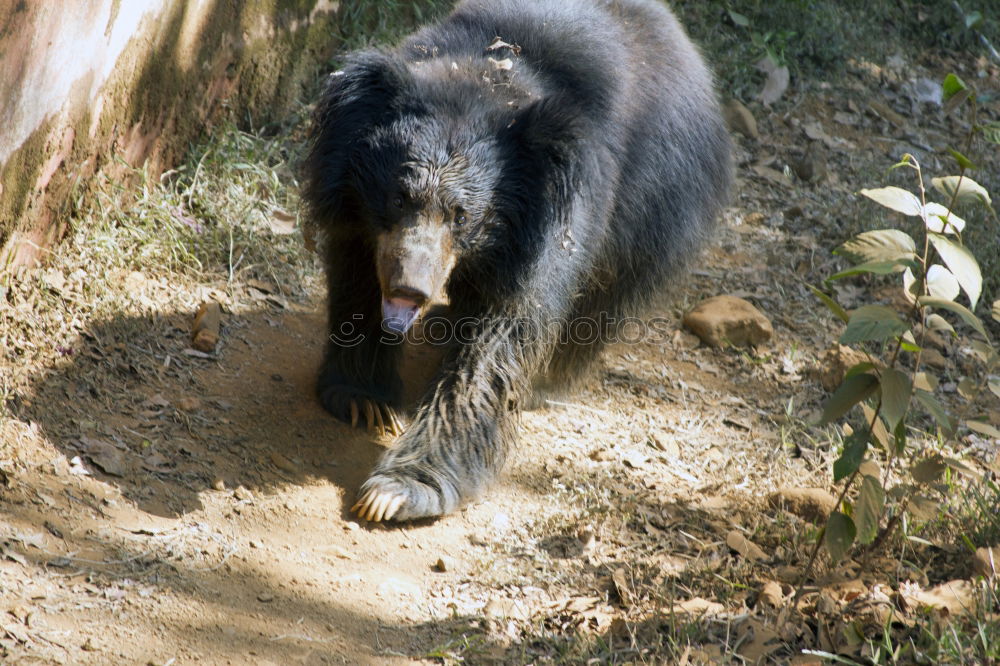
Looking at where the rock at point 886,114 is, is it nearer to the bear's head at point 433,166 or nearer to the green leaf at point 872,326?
the bear's head at point 433,166

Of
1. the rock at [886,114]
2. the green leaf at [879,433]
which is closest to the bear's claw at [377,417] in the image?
the green leaf at [879,433]

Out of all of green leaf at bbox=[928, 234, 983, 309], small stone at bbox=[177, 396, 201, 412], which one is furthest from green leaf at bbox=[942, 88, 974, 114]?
small stone at bbox=[177, 396, 201, 412]

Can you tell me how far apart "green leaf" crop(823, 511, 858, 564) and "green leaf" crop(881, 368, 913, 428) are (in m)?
0.32

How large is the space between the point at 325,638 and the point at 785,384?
2.68 meters

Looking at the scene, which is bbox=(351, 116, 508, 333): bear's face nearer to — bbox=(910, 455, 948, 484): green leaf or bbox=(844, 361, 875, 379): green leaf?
bbox=(844, 361, 875, 379): green leaf

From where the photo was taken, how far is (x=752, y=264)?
5.57 metres

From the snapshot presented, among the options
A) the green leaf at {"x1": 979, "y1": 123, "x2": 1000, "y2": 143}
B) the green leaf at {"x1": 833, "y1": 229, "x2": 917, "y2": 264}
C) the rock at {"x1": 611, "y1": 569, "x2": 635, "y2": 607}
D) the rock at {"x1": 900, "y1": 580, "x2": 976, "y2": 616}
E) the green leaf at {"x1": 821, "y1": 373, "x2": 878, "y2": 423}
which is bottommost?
the rock at {"x1": 611, "y1": 569, "x2": 635, "y2": 607}

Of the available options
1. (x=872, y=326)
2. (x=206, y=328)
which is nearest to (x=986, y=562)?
(x=872, y=326)

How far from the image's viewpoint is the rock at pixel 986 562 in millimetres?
2840

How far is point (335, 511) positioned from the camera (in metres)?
3.50

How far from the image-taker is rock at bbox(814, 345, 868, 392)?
4.58m

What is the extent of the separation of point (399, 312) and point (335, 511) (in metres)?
0.74

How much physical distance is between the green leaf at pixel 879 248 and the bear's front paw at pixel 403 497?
161cm

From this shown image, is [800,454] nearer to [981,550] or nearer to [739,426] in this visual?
[739,426]
